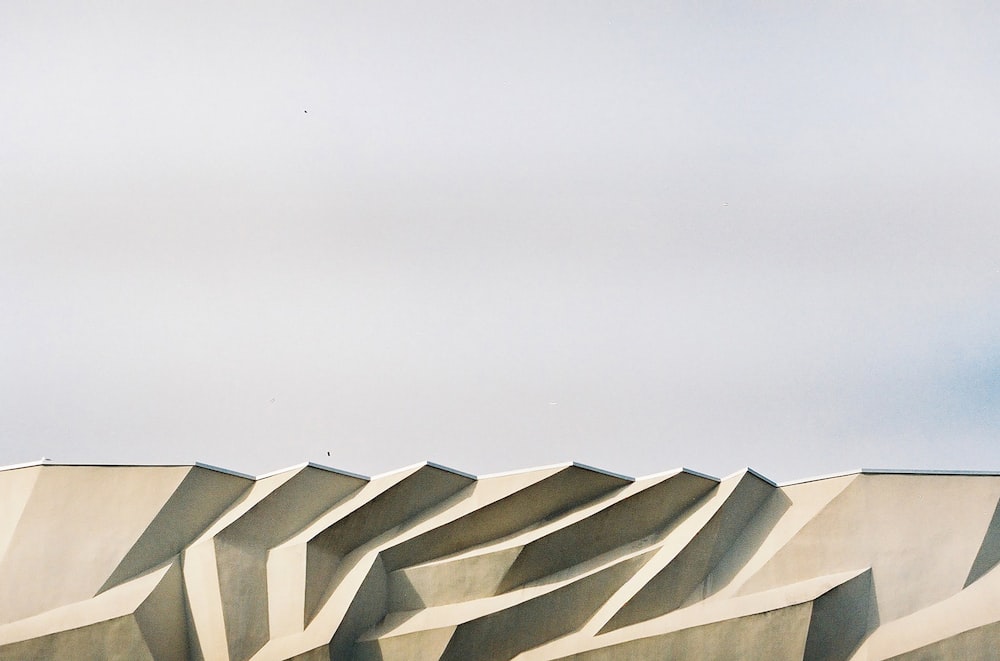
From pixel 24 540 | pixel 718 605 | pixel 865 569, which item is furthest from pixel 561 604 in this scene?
pixel 24 540

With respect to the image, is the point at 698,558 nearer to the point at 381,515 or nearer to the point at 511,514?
the point at 511,514

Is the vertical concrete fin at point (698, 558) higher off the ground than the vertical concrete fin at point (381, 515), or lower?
lower

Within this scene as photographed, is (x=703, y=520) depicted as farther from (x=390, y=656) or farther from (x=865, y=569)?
(x=390, y=656)

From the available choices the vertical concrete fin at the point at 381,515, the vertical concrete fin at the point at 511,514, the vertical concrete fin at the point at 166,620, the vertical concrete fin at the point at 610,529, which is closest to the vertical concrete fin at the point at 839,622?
the vertical concrete fin at the point at 610,529

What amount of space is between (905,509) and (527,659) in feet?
19.3

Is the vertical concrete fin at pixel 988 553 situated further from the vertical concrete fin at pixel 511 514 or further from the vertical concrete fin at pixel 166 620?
the vertical concrete fin at pixel 166 620

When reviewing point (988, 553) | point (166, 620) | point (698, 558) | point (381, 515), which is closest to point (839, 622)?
point (698, 558)

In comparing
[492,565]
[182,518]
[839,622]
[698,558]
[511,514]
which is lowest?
[839,622]

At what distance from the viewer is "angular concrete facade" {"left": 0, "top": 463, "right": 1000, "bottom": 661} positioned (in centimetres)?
1590

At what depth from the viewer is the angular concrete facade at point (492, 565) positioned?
15898 mm

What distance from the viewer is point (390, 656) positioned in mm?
16109

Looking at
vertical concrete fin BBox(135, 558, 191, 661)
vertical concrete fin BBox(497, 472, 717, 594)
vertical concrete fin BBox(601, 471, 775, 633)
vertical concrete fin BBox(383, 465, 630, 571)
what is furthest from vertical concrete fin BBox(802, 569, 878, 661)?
vertical concrete fin BBox(135, 558, 191, 661)

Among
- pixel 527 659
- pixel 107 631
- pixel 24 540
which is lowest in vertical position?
pixel 527 659

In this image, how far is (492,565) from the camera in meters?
16.7
